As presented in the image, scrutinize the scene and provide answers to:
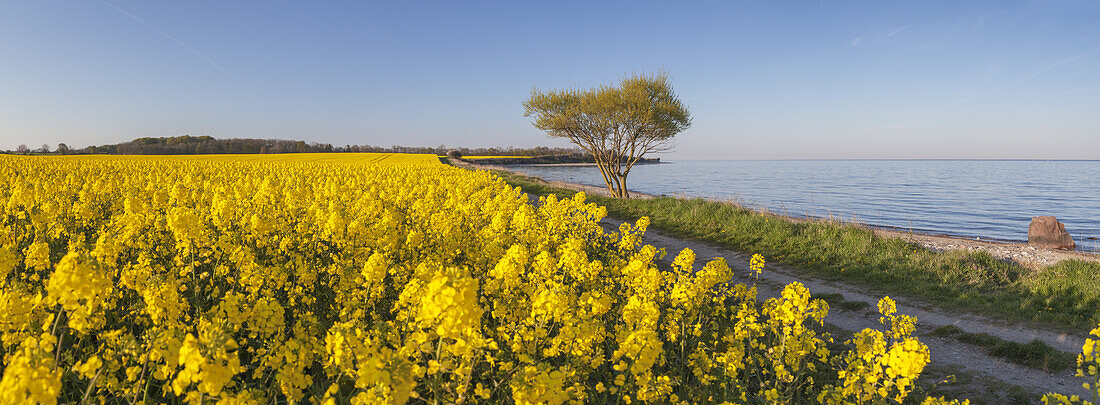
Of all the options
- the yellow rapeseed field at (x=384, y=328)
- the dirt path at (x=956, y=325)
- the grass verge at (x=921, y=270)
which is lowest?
the dirt path at (x=956, y=325)

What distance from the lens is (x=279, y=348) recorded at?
115 inches

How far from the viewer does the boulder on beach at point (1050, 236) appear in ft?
49.1

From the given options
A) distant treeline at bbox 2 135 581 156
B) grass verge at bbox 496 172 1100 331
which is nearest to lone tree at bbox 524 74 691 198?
grass verge at bbox 496 172 1100 331

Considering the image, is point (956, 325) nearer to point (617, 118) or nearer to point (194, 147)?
point (617, 118)

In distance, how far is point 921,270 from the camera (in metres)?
9.70

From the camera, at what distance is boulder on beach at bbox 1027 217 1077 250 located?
14969 mm

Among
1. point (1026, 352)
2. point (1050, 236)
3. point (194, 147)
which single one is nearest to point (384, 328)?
point (1026, 352)

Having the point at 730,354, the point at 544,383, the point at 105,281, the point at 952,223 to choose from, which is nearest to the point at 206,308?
the point at 105,281

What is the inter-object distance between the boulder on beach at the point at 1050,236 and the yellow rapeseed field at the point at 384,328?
14723 mm

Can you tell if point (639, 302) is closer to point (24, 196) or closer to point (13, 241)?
point (13, 241)

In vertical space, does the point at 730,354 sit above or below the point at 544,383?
below

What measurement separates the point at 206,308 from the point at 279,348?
245 cm

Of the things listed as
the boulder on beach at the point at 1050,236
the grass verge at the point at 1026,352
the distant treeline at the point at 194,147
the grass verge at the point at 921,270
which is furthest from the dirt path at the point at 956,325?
the distant treeline at the point at 194,147

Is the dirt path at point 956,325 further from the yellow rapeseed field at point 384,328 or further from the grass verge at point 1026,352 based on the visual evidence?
the yellow rapeseed field at point 384,328
